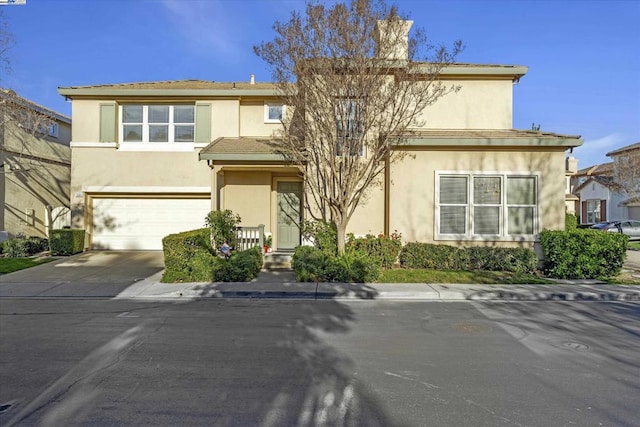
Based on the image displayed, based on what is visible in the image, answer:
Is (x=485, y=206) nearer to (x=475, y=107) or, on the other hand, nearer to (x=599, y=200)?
(x=475, y=107)

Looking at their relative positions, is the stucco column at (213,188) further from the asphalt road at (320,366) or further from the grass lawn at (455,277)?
the grass lawn at (455,277)

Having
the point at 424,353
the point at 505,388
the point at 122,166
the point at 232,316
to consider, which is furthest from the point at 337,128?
the point at 122,166

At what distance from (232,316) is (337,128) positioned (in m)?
5.73

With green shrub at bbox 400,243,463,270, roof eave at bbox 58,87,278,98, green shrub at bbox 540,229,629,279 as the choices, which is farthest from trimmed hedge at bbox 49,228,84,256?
green shrub at bbox 540,229,629,279

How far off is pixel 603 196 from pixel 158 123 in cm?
4026

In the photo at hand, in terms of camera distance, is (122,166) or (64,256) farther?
(122,166)

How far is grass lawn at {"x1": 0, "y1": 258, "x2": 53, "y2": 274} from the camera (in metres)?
11.6

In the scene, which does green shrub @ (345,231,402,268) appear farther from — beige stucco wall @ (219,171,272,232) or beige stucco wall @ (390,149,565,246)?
beige stucco wall @ (219,171,272,232)

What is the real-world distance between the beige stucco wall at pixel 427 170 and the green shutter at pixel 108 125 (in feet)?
36.9

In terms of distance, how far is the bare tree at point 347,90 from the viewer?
992 cm

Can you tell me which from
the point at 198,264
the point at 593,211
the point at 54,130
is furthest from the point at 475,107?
the point at 593,211

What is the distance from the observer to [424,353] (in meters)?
5.27

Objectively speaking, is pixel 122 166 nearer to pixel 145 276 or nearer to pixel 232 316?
pixel 145 276

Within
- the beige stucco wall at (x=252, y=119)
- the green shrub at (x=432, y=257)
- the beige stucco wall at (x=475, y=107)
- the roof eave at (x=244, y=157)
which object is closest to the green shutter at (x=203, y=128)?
the beige stucco wall at (x=252, y=119)
